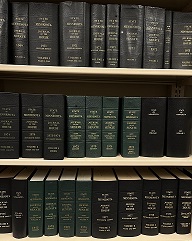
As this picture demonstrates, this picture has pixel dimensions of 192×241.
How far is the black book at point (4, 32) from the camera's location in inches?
29.6

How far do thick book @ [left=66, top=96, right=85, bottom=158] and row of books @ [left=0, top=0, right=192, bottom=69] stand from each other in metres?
0.15

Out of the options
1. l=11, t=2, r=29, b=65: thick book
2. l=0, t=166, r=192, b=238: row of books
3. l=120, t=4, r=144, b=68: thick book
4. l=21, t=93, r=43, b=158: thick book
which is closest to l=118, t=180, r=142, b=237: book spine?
l=0, t=166, r=192, b=238: row of books

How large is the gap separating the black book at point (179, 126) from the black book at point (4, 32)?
0.64 metres

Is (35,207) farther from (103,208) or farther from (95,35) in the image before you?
(95,35)

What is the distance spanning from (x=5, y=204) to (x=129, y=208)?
496 mm

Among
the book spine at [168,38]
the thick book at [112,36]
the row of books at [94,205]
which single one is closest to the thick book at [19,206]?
the row of books at [94,205]

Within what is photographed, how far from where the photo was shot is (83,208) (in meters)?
0.85

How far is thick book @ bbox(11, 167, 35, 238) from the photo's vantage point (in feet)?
2.71

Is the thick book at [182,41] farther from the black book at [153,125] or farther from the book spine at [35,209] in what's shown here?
the book spine at [35,209]

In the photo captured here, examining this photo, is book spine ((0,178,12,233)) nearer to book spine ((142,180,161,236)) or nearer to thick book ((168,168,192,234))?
book spine ((142,180,161,236))

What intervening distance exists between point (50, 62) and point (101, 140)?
0.36 metres

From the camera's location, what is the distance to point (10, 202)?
2.78 feet

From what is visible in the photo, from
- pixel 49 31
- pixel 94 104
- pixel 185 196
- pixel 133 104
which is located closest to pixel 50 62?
pixel 49 31

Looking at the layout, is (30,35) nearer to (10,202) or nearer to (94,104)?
(94,104)
